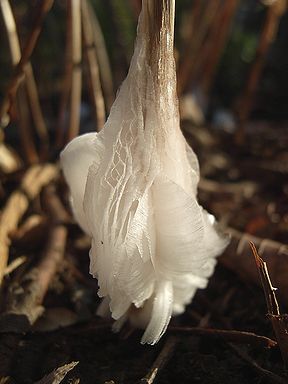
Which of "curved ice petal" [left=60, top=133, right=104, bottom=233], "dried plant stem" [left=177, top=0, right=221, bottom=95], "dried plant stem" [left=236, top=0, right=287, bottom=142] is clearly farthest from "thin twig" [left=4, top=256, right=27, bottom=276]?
"dried plant stem" [left=236, top=0, right=287, bottom=142]

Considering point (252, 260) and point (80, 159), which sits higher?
point (80, 159)

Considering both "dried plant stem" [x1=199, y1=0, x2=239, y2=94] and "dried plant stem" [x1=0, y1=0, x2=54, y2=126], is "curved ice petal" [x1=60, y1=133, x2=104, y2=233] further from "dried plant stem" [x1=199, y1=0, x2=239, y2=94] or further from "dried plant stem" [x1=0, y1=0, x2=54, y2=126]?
"dried plant stem" [x1=199, y1=0, x2=239, y2=94]

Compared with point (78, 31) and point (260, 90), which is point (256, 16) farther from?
point (78, 31)

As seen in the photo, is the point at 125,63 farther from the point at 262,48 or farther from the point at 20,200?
the point at 20,200

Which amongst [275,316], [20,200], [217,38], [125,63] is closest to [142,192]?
[275,316]

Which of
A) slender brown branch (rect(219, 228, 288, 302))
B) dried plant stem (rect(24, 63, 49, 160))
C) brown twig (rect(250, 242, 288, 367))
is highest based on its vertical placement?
dried plant stem (rect(24, 63, 49, 160))

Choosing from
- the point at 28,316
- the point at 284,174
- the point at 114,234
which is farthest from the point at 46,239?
the point at 284,174

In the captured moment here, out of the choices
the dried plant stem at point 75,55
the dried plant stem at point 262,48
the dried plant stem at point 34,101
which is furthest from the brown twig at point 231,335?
the dried plant stem at point 262,48

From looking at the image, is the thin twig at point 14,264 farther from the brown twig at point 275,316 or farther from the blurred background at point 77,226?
the brown twig at point 275,316

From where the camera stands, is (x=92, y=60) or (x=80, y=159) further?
(x=92, y=60)
